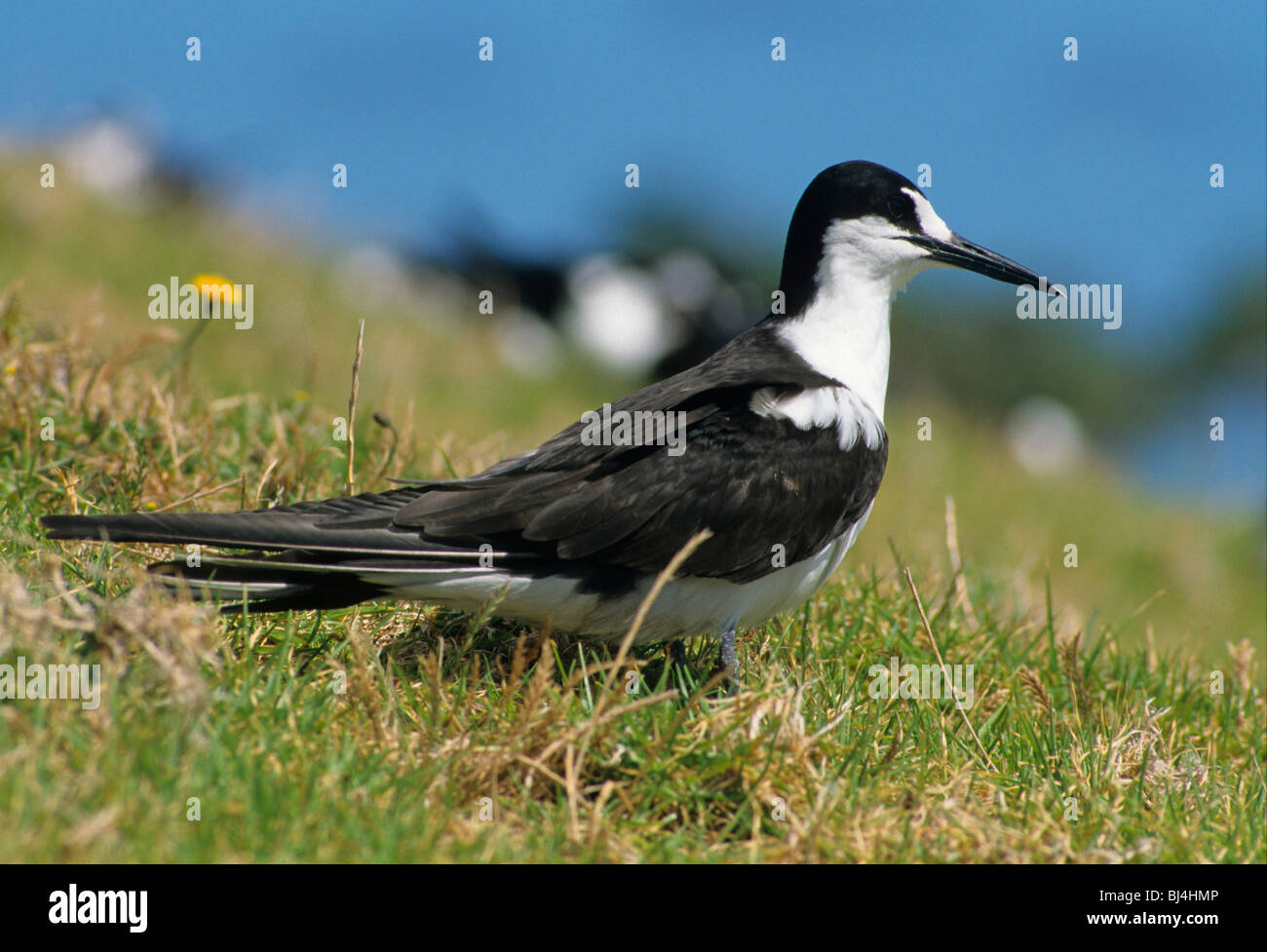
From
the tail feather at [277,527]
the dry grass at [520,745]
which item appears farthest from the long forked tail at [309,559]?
the dry grass at [520,745]

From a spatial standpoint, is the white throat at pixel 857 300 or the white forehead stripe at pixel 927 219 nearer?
the white throat at pixel 857 300

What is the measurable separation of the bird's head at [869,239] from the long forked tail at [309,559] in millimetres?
1680

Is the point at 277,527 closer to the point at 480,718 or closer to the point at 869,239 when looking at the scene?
the point at 480,718

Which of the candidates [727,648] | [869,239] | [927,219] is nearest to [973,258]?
[927,219]

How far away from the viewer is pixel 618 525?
3.52 meters

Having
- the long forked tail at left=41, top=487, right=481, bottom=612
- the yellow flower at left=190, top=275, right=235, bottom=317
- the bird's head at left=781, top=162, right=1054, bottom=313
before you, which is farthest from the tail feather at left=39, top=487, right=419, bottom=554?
the yellow flower at left=190, top=275, right=235, bottom=317

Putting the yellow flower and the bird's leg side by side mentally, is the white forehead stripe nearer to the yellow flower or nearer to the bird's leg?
the bird's leg

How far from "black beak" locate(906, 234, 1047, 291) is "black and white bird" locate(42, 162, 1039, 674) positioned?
0.67 metres

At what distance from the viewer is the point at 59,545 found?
3693 mm

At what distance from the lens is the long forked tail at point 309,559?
3232 millimetres

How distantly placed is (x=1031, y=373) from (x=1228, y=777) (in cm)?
3445

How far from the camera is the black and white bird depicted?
3.33m

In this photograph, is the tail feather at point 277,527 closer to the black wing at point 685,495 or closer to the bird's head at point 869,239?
the black wing at point 685,495
